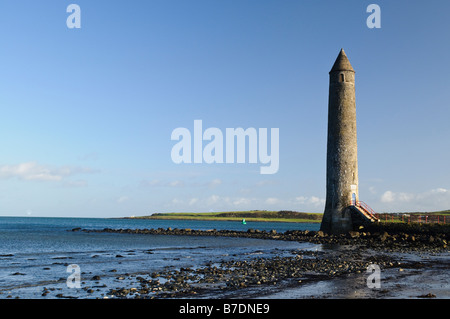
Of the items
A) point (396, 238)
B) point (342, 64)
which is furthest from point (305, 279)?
point (342, 64)

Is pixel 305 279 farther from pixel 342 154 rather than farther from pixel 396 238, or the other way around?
pixel 342 154

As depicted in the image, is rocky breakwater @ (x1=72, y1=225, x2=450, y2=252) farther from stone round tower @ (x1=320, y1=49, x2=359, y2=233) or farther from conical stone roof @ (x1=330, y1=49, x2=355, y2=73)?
conical stone roof @ (x1=330, y1=49, x2=355, y2=73)

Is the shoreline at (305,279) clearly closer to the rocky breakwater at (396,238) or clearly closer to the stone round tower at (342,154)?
the rocky breakwater at (396,238)

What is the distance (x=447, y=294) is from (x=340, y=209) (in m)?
30.8

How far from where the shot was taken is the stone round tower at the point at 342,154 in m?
46.1

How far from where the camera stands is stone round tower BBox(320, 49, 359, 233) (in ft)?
151

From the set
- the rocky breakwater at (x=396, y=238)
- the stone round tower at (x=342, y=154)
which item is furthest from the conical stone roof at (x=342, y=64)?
the rocky breakwater at (x=396, y=238)

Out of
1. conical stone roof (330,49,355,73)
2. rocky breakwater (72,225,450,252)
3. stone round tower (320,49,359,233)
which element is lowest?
rocky breakwater (72,225,450,252)

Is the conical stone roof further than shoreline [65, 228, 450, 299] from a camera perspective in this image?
Yes

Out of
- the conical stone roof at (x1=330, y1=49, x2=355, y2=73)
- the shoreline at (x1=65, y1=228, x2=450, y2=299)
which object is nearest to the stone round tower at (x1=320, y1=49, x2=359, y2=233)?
the conical stone roof at (x1=330, y1=49, x2=355, y2=73)
